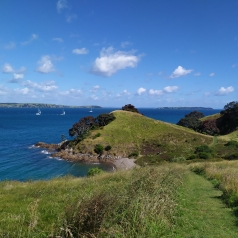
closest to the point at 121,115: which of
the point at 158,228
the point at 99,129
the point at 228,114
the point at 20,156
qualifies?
the point at 99,129

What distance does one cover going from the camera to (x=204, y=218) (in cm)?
981

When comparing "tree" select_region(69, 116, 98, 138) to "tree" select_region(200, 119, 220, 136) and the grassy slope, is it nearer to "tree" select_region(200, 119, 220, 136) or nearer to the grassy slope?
the grassy slope

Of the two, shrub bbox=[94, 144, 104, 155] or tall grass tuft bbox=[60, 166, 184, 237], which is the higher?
tall grass tuft bbox=[60, 166, 184, 237]

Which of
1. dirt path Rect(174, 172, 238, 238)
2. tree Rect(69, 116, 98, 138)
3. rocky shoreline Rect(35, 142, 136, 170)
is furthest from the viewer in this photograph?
tree Rect(69, 116, 98, 138)

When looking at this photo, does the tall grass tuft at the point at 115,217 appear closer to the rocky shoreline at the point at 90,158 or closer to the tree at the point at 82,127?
the rocky shoreline at the point at 90,158

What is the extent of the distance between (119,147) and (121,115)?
2483 centimetres

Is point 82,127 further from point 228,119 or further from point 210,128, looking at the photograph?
point 228,119

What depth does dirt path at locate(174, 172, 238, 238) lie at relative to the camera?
840 cm

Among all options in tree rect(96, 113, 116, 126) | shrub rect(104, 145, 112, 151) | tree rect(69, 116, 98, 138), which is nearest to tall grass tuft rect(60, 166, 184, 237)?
shrub rect(104, 145, 112, 151)

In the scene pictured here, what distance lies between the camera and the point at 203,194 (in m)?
13.8

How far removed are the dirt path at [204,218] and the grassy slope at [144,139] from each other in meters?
49.7

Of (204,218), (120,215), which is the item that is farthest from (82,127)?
(120,215)

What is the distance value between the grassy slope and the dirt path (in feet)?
163

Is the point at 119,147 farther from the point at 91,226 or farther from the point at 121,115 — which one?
the point at 91,226
